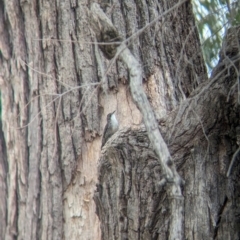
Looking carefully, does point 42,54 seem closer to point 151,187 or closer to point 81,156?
point 81,156

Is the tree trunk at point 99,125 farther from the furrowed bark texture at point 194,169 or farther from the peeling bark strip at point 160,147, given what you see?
the peeling bark strip at point 160,147

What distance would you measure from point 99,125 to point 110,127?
0.43 feet

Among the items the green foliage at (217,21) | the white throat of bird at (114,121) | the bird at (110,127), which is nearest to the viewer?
the green foliage at (217,21)

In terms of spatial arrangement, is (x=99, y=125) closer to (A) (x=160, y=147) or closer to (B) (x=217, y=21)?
(B) (x=217, y=21)

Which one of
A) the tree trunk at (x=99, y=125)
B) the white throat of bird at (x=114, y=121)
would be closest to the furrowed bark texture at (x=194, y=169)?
the tree trunk at (x=99, y=125)

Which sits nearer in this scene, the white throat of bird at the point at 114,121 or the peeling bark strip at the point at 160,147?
the peeling bark strip at the point at 160,147

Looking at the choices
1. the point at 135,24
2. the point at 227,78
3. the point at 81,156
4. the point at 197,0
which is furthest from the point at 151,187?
the point at 197,0

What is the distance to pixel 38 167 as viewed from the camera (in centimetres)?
397

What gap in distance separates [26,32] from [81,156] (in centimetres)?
74

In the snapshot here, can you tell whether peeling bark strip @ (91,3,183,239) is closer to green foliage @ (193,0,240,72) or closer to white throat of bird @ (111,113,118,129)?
green foliage @ (193,0,240,72)

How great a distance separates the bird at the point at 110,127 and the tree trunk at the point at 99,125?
1.5 inches

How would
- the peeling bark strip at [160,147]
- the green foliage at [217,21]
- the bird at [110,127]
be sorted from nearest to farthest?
the peeling bark strip at [160,147], the green foliage at [217,21], the bird at [110,127]

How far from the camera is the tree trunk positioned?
3170mm

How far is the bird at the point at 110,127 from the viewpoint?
11.9 ft
